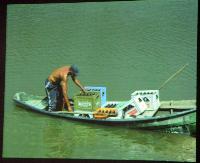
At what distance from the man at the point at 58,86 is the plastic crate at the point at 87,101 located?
0.28 ft

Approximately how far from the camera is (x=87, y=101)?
3.71 m

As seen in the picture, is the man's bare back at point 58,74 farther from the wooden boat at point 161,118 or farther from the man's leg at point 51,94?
the wooden boat at point 161,118

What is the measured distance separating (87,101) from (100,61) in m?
0.38

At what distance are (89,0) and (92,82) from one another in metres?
0.75

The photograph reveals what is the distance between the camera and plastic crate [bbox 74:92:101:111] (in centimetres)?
369

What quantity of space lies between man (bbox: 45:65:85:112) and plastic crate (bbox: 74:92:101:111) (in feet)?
0.28

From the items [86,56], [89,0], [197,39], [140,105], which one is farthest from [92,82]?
[197,39]

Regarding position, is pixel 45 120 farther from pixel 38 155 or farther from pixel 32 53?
pixel 32 53

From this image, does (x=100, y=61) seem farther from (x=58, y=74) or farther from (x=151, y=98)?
(x=151, y=98)

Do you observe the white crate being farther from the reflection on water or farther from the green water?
the reflection on water

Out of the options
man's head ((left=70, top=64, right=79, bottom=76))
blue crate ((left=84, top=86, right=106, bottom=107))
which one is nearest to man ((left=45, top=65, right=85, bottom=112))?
man's head ((left=70, top=64, right=79, bottom=76))

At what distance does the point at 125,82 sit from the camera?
3699 millimetres

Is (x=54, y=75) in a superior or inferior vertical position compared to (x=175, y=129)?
superior

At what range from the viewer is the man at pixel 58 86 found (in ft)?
12.4
